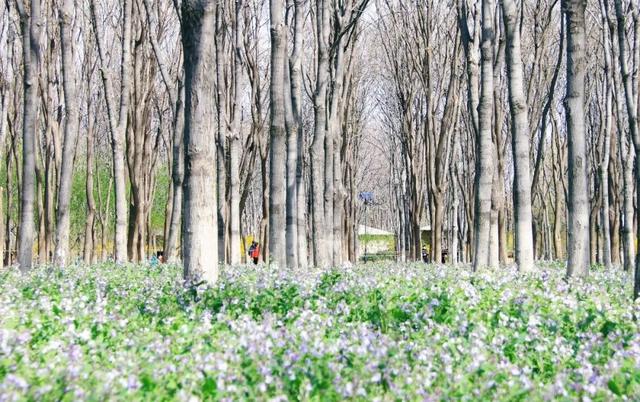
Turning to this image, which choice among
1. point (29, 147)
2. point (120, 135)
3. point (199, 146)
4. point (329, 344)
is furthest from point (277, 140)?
point (329, 344)

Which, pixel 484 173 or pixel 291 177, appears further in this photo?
pixel 291 177

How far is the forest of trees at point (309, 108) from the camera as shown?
755 cm

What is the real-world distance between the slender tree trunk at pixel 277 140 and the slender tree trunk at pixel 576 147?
4.11 metres

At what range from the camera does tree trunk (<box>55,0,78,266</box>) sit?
10805 millimetres

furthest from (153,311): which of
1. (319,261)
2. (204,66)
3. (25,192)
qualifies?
(319,261)

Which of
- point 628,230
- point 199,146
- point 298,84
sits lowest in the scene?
point 628,230

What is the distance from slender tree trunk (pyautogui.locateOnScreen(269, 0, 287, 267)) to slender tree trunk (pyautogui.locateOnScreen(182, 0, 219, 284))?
3.09 metres

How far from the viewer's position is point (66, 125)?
1138 cm

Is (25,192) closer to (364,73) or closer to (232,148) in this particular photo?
(232,148)

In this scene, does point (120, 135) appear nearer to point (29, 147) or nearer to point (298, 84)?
point (29, 147)

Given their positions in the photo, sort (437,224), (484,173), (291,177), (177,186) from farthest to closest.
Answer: (437,224), (177,186), (291,177), (484,173)

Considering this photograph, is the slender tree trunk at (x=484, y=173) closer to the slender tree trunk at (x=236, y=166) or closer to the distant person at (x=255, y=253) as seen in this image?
the slender tree trunk at (x=236, y=166)

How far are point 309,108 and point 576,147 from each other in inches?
754

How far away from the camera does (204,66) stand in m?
6.67
